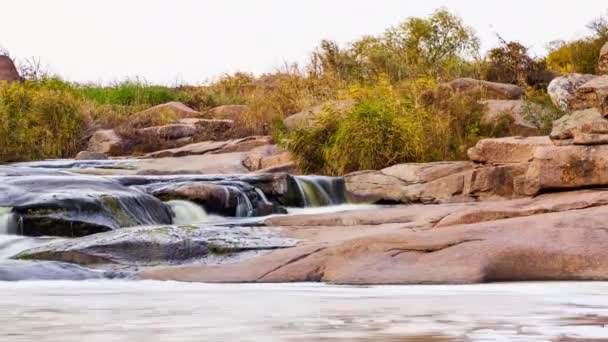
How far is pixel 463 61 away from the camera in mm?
28156

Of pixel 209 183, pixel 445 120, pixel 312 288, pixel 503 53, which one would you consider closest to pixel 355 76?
pixel 503 53

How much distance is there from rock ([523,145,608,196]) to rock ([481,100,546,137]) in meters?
5.41

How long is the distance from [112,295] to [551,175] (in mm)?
6482

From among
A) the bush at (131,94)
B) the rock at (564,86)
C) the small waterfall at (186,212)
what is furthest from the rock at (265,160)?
the bush at (131,94)

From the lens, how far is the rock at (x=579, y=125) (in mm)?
11094

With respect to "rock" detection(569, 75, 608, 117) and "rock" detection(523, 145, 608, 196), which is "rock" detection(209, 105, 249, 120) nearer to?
"rock" detection(569, 75, 608, 117)

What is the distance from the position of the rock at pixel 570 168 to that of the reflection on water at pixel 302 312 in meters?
4.86

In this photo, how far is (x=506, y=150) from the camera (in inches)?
523

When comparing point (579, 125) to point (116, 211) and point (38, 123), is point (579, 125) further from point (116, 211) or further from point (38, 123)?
point (38, 123)

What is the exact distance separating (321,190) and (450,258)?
693 cm

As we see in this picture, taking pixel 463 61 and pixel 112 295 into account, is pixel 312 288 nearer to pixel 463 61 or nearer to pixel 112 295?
pixel 112 295

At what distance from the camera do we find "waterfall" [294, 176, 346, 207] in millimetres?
13594

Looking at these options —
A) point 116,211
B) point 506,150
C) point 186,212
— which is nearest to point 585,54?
point 506,150

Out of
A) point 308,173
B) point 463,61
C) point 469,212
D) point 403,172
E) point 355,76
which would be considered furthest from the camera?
point 463,61
